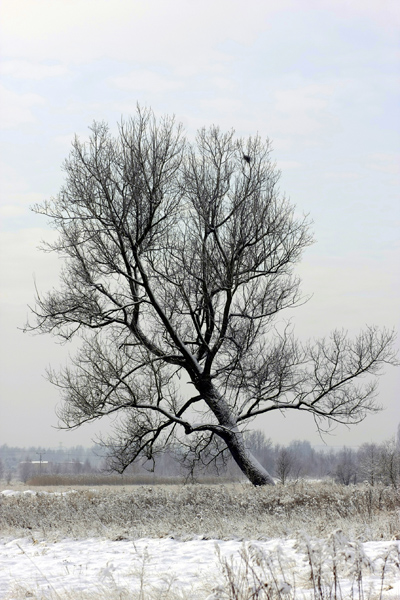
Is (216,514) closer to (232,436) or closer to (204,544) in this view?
(204,544)

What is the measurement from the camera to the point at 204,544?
26.2 feet

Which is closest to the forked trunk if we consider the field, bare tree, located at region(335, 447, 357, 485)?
the field

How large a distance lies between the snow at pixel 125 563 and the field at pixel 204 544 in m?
0.02

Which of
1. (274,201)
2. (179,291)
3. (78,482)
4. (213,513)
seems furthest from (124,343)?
(78,482)

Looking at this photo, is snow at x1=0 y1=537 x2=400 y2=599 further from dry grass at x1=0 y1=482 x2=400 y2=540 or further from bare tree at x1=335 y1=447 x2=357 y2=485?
bare tree at x1=335 y1=447 x2=357 y2=485

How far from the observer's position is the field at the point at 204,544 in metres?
4.63

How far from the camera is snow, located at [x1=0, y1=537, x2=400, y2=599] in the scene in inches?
225

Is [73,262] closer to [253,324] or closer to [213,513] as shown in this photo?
[253,324]

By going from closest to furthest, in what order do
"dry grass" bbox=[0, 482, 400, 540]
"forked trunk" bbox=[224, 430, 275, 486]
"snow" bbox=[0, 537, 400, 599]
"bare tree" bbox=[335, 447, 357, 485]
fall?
"snow" bbox=[0, 537, 400, 599] → "dry grass" bbox=[0, 482, 400, 540] → "forked trunk" bbox=[224, 430, 275, 486] → "bare tree" bbox=[335, 447, 357, 485]

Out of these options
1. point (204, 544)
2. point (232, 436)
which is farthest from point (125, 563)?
point (232, 436)

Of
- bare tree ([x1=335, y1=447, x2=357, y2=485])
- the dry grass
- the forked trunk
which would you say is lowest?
bare tree ([x1=335, y1=447, x2=357, y2=485])

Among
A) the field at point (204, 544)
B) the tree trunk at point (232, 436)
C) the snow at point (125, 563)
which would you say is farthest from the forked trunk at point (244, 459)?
the snow at point (125, 563)

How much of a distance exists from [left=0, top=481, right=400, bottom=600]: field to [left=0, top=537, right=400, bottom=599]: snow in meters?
0.02

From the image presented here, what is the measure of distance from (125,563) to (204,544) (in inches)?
53.1
